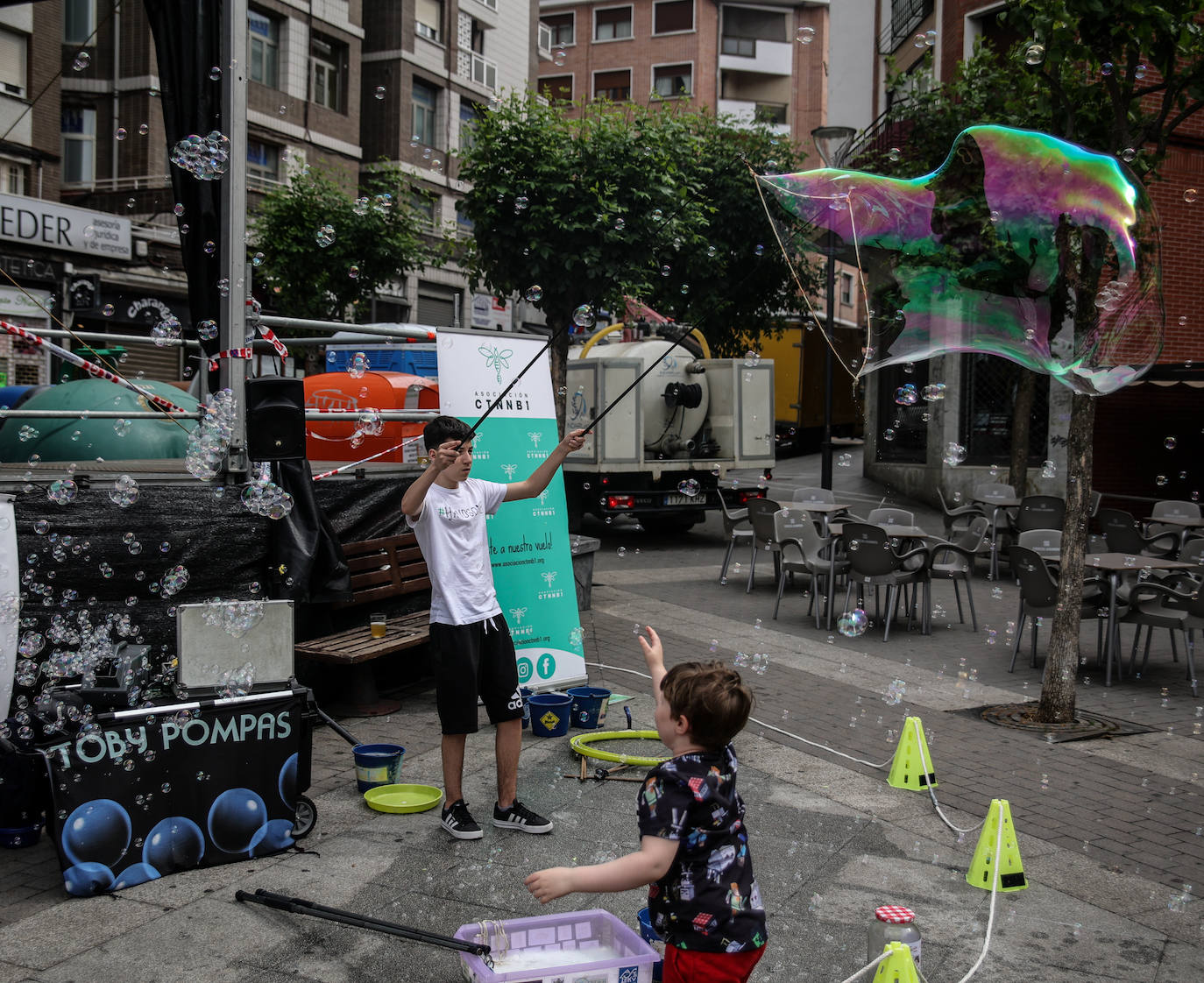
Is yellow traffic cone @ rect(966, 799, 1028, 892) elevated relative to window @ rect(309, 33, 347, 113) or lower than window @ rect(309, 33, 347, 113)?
lower

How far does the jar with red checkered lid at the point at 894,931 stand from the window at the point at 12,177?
23226 mm

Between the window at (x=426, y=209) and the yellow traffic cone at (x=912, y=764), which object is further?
the window at (x=426, y=209)

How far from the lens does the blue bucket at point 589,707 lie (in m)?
6.12

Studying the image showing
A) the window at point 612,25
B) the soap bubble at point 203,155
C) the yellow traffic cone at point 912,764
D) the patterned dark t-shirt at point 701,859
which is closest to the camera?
the patterned dark t-shirt at point 701,859

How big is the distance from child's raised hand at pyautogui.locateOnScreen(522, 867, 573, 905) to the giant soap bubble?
3731 mm

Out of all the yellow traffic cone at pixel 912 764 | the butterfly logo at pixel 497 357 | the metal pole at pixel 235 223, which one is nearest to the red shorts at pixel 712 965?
the yellow traffic cone at pixel 912 764

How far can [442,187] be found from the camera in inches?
1299

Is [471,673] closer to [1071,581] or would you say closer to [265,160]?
[1071,581]

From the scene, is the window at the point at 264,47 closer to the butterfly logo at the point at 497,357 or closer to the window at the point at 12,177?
the window at the point at 12,177

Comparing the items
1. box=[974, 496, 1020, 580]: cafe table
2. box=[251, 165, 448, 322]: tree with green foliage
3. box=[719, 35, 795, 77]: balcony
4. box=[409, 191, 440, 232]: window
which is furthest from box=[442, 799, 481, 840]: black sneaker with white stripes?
box=[719, 35, 795, 77]: balcony

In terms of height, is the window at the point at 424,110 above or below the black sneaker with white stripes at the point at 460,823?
above

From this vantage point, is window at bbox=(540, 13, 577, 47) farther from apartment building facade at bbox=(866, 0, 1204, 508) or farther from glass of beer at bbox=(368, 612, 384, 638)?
glass of beer at bbox=(368, 612, 384, 638)

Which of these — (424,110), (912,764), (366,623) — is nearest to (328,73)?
(424,110)

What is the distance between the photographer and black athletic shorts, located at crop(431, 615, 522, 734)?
176 inches
